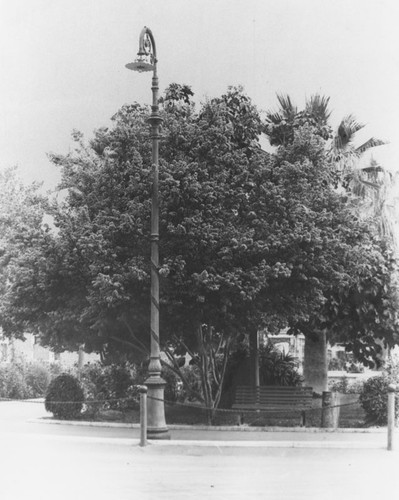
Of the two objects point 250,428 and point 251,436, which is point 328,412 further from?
point 251,436

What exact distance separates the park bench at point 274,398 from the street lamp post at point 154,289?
338 cm

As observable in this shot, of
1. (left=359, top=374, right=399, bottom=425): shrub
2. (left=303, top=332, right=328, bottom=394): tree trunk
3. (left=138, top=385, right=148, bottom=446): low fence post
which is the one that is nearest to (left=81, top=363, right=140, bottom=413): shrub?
(left=303, top=332, right=328, bottom=394): tree trunk

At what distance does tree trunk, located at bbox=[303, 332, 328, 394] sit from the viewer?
68.6ft

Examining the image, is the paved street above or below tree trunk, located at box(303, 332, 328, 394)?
below

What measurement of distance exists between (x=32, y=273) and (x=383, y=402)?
27.3ft

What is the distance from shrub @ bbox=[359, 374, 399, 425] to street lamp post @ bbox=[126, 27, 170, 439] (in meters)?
5.16

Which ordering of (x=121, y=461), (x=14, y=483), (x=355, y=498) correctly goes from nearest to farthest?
(x=355, y=498) → (x=14, y=483) → (x=121, y=461)

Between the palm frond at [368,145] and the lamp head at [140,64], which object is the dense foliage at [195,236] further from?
the palm frond at [368,145]

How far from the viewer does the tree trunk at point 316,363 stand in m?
20.9

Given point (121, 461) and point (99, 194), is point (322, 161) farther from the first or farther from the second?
point (121, 461)

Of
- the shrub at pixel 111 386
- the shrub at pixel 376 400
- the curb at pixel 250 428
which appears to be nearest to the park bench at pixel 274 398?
the curb at pixel 250 428

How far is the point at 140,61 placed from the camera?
14.4 m

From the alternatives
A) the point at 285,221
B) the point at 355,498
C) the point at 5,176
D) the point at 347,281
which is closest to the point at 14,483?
the point at 355,498

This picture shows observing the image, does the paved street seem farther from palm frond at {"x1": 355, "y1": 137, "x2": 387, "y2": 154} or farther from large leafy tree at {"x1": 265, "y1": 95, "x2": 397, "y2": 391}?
palm frond at {"x1": 355, "y1": 137, "x2": 387, "y2": 154}
